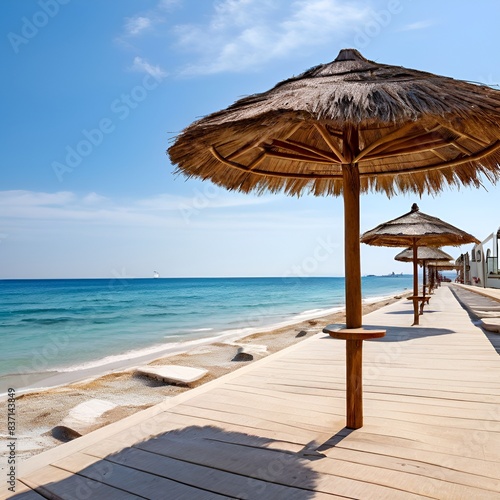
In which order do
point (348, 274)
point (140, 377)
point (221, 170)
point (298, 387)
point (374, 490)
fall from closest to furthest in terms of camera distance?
→ point (374, 490)
point (348, 274)
point (221, 170)
point (298, 387)
point (140, 377)

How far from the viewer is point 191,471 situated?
2113 mm

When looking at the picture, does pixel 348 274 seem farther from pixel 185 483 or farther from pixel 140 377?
pixel 140 377

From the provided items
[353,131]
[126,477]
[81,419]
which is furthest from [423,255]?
[126,477]

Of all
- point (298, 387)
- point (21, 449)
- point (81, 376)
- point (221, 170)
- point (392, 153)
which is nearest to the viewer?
point (392, 153)

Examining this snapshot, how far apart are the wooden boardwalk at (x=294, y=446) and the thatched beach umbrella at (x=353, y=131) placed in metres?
0.38

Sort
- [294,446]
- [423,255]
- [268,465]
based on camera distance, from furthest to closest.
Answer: [423,255] → [294,446] → [268,465]

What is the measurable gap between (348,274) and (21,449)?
3660 mm

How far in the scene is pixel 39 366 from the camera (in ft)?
32.4

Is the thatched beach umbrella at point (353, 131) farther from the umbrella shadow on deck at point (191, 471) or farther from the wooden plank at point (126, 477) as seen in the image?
the wooden plank at point (126, 477)

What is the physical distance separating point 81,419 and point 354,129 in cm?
433

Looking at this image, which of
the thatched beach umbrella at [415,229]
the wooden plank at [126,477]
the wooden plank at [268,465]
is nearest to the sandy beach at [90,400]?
the wooden plank at [126,477]

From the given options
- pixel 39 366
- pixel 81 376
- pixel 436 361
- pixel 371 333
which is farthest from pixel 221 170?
pixel 39 366

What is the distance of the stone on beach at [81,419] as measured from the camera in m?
4.47

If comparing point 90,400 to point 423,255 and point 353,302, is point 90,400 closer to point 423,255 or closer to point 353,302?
point 353,302
